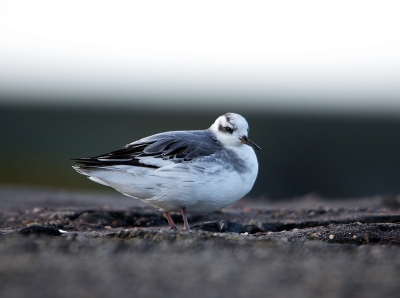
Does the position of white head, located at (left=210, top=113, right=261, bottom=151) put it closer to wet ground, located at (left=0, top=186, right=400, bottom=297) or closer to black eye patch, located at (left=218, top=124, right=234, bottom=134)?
black eye patch, located at (left=218, top=124, right=234, bottom=134)

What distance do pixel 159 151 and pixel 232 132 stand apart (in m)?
0.88

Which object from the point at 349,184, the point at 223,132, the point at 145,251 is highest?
the point at 223,132

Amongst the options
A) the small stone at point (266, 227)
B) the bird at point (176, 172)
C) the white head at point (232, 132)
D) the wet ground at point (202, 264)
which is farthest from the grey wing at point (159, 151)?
the small stone at point (266, 227)

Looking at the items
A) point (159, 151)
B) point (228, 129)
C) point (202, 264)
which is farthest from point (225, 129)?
point (202, 264)

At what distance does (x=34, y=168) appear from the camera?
16.1 metres

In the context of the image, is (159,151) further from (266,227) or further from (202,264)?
(202,264)

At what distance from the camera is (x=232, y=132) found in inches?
237

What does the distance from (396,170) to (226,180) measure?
1076 centimetres

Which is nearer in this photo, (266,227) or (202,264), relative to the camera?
(202,264)

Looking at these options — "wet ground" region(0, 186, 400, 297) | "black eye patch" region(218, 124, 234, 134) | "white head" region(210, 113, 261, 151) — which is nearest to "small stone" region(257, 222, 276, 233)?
"wet ground" region(0, 186, 400, 297)

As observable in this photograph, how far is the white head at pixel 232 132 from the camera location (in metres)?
5.99

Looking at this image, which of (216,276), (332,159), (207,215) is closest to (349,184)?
(332,159)

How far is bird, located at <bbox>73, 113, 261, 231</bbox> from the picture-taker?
5383 mm

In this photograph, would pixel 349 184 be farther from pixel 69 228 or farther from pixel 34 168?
pixel 69 228
